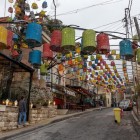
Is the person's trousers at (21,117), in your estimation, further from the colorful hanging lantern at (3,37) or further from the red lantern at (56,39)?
the colorful hanging lantern at (3,37)

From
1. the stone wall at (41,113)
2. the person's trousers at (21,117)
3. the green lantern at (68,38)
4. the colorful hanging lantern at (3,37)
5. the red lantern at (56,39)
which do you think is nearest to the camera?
the colorful hanging lantern at (3,37)

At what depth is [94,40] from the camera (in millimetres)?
10258

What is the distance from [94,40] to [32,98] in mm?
11976

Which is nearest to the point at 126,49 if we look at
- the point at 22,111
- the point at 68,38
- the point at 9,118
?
the point at 68,38

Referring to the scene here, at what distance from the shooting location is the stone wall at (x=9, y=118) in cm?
1523

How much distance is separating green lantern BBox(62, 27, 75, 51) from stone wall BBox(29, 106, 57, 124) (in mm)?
10089

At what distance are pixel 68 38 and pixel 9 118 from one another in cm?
785

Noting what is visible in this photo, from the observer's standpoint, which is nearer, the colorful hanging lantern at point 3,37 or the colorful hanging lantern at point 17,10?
the colorful hanging lantern at point 3,37

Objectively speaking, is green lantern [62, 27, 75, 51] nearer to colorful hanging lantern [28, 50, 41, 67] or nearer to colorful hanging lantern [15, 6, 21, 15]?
colorful hanging lantern [28, 50, 41, 67]

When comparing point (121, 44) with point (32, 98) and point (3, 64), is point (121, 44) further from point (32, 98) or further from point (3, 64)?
point (32, 98)

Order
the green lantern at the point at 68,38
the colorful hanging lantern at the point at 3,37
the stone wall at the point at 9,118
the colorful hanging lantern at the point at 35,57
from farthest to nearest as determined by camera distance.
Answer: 1. the stone wall at the point at 9,118
2. the colorful hanging lantern at the point at 35,57
3. the green lantern at the point at 68,38
4. the colorful hanging lantern at the point at 3,37

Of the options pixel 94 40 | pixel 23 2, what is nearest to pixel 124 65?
pixel 23 2

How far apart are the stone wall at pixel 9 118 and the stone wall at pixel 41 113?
2442mm

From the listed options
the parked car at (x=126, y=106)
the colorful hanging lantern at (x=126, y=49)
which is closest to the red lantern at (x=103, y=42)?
the colorful hanging lantern at (x=126, y=49)
